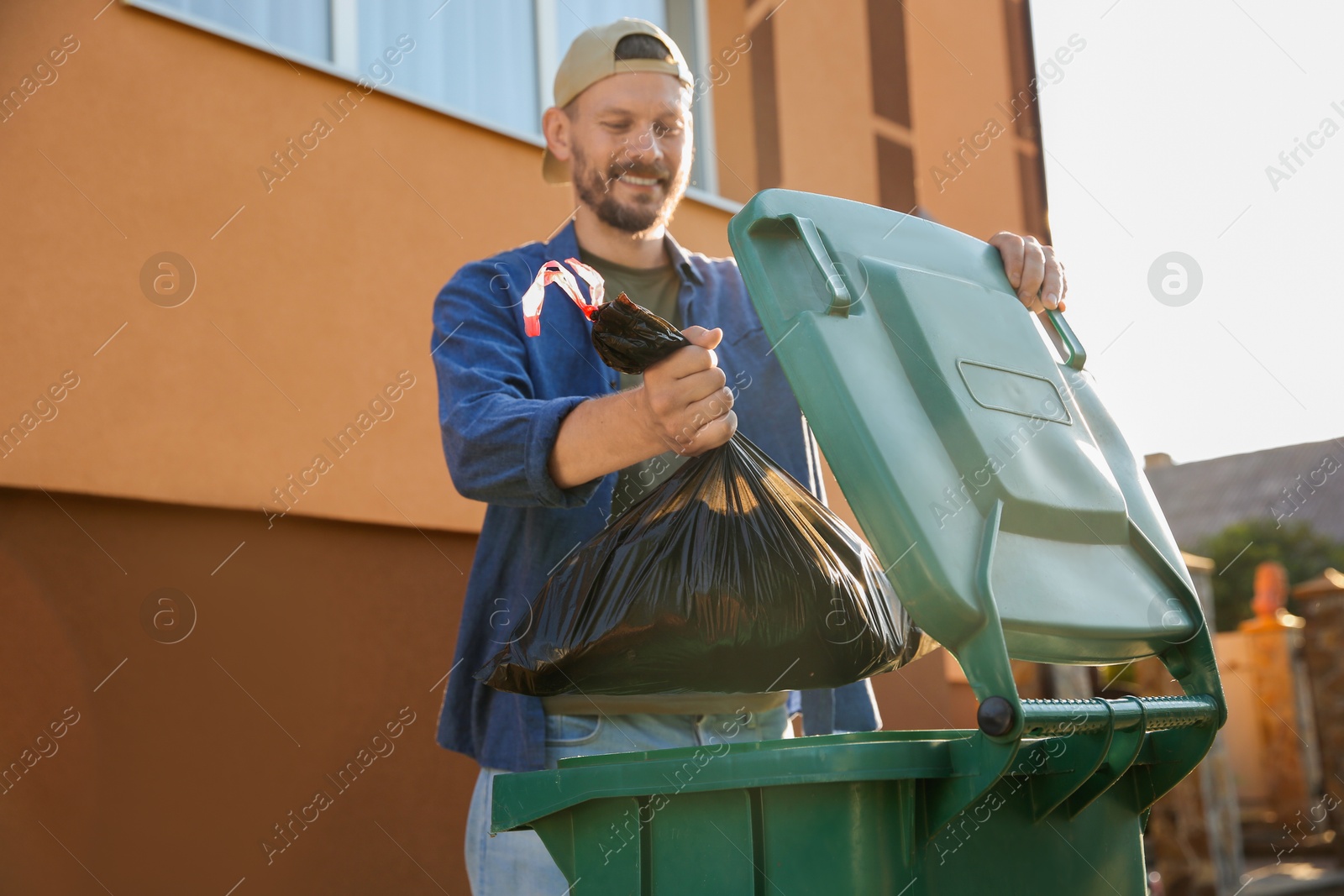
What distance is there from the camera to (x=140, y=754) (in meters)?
3.17

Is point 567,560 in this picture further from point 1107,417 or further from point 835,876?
point 1107,417

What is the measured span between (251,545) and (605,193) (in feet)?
6.65

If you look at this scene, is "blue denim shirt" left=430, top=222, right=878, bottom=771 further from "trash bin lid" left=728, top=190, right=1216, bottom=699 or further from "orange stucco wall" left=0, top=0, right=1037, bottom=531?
"orange stucco wall" left=0, top=0, right=1037, bottom=531

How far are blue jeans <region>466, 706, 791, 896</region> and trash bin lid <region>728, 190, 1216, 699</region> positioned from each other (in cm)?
63

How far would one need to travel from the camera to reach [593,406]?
1.57 m

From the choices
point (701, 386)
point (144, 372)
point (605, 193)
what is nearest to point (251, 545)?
point (144, 372)

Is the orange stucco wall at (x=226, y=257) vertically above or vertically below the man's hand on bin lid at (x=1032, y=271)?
below

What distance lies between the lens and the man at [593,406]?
5.26 ft

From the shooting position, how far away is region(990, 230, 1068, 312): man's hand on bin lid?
1771 mm

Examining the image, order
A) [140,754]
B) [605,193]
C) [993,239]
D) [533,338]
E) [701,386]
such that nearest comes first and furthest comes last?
[701,386] < [993,239] < [533,338] < [605,193] < [140,754]

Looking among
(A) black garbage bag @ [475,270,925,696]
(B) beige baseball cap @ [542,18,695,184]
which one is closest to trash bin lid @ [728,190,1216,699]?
(A) black garbage bag @ [475,270,925,696]

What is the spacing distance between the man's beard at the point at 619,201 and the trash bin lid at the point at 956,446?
68cm

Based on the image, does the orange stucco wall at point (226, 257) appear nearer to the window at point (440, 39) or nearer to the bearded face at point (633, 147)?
the window at point (440, 39)

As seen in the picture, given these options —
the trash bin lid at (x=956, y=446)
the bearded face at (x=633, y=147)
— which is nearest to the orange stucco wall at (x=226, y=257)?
the bearded face at (x=633, y=147)
